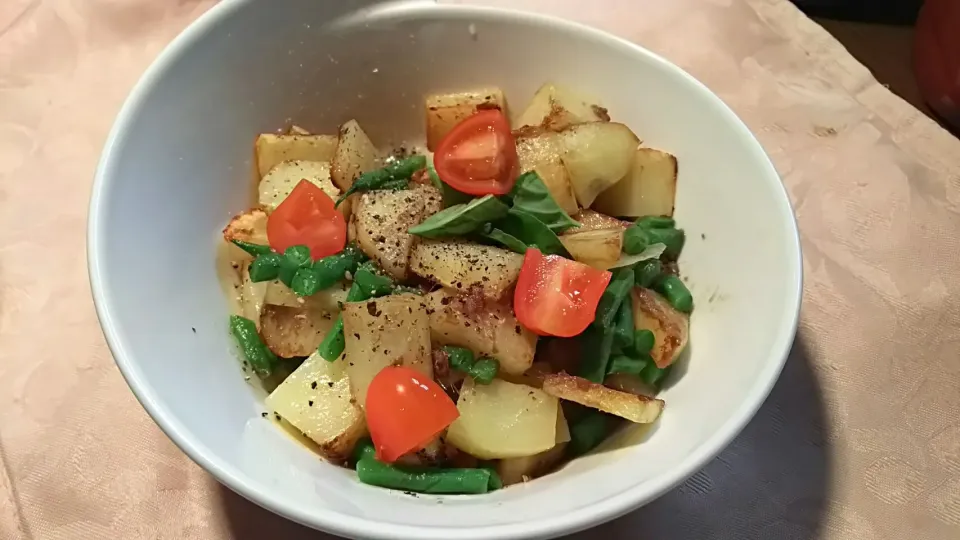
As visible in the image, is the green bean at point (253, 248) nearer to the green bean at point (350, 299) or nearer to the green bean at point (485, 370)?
the green bean at point (350, 299)

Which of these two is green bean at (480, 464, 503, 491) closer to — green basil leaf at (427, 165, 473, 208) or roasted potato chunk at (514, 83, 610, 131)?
green basil leaf at (427, 165, 473, 208)

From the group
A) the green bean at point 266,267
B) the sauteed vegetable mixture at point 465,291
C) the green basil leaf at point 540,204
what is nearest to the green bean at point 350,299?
the sauteed vegetable mixture at point 465,291

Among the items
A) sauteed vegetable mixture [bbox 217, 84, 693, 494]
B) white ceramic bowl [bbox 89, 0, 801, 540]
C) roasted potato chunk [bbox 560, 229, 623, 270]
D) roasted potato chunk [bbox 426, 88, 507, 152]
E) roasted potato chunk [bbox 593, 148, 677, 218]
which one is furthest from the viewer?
roasted potato chunk [bbox 426, 88, 507, 152]

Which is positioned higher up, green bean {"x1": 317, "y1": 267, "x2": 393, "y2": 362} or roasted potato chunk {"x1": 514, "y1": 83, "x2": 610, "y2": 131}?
roasted potato chunk {"x1": 514, "y1": 83, "x2": 610, "y2": 131}

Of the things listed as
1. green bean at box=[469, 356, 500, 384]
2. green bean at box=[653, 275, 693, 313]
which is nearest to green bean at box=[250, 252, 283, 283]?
green bean at box=[469, 356, 500, 384]

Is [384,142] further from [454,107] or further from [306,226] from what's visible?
[306,226]

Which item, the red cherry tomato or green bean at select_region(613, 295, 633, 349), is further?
green bean at select_region(613, 295, 633, 349)
